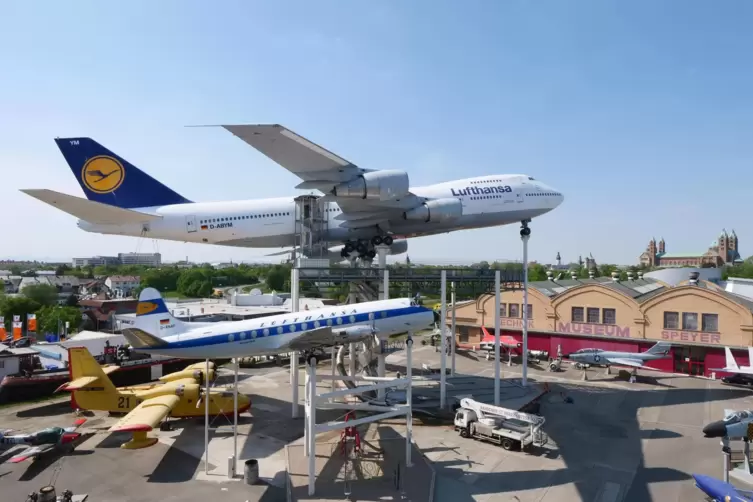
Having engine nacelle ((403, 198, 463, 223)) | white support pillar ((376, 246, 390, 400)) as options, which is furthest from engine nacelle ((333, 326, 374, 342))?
engine nacelle ((403, 198, 463, 223))

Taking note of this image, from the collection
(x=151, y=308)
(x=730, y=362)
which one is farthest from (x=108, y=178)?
(x=730, y=362)

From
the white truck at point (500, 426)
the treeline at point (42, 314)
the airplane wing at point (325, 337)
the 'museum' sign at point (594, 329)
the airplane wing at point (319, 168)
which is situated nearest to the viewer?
the airplane wing at point (325, 337)

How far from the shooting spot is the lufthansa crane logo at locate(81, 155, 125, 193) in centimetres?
2673

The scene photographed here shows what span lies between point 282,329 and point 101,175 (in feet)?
50.7

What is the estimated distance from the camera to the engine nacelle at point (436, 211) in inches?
1086

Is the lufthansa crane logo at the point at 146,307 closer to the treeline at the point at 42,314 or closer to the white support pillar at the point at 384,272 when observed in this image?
the white support pillar at the point at 384,272

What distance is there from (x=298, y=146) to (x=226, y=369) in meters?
31.0

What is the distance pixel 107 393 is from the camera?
2650 cm

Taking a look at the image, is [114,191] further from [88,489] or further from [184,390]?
[88,489]

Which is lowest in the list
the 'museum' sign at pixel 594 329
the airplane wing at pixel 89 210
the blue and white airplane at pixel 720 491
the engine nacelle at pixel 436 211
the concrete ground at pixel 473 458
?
the concrete ground at pixel 473 458

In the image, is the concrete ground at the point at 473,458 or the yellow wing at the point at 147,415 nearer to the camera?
the concrete ground at the point at 473,458

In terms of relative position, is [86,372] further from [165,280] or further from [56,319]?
[165,280]

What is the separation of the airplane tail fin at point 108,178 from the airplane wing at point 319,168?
10.0 m

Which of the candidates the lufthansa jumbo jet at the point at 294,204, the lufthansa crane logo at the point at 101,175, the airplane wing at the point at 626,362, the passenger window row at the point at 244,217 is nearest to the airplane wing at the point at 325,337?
the lufthansa jumbo jet at the point at 294,204
